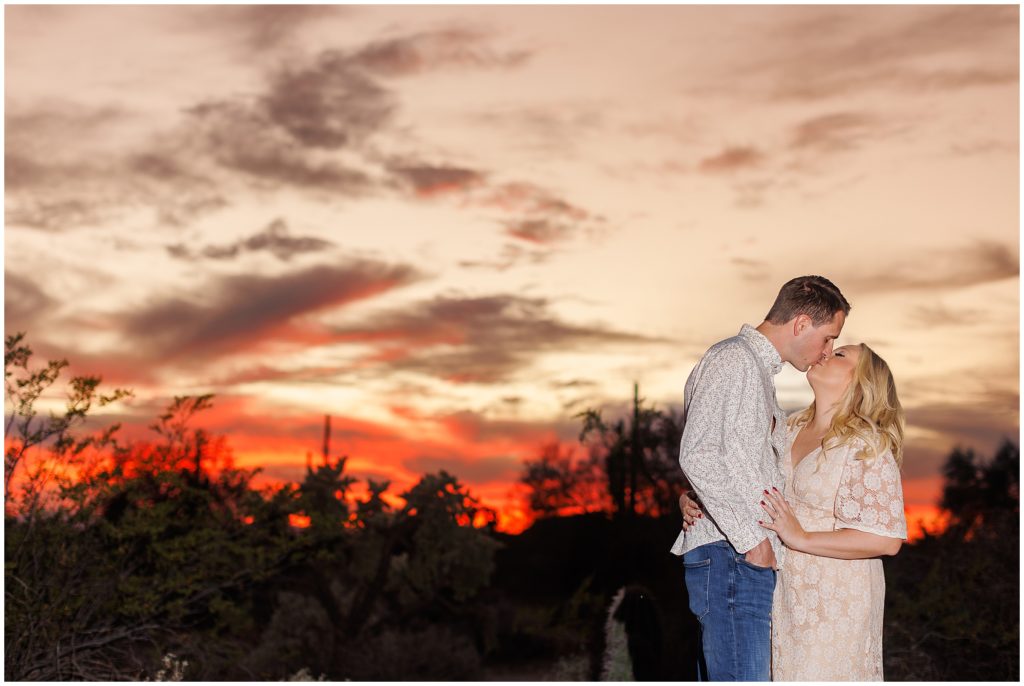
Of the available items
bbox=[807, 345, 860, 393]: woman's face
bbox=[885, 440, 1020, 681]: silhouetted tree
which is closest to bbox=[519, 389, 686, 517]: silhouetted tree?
bbox=[885, 440, 1020, 681]: silhouetted tree

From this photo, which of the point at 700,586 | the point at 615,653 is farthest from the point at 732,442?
the point at 615,653

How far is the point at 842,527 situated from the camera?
14.2ft

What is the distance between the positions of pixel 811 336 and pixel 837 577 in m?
1.03

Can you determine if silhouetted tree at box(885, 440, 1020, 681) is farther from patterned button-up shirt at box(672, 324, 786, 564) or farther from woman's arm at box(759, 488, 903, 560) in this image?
patterned button-up shirt at box(672, 324, 786, 564)

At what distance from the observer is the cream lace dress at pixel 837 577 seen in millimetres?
4312

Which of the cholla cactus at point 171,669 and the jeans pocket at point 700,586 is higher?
the jeans pocket at point 700,586

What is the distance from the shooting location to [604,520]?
2038 cm

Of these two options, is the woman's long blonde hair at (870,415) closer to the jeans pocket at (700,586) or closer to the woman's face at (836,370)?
the woman's face at (836,370)

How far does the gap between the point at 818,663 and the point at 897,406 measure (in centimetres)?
113

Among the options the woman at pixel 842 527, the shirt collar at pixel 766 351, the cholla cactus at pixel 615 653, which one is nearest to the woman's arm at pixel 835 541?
the woman at pixel 842 527

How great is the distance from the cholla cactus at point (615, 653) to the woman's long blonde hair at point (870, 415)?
15.6 ft

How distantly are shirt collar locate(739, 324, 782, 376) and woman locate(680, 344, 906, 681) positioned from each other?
0.45 m

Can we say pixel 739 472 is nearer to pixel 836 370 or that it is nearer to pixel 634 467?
pixel 836 370

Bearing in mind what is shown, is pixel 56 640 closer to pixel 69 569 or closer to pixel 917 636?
pixel 69 569
